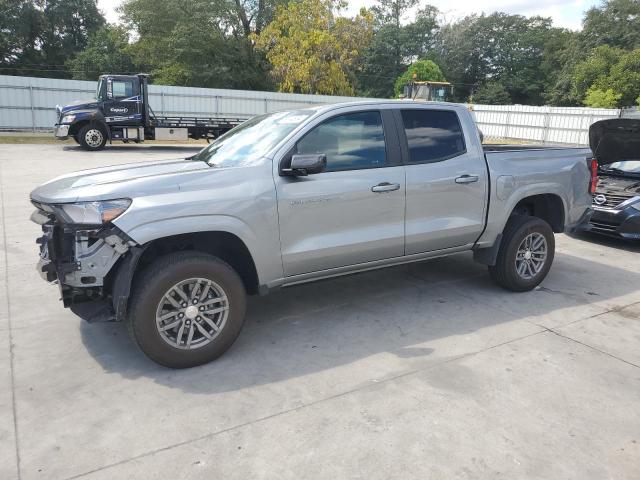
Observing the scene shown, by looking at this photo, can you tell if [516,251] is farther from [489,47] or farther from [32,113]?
[489,47]

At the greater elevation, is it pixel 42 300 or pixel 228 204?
pixel 228 204

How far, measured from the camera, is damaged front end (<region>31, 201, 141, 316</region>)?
3361mm

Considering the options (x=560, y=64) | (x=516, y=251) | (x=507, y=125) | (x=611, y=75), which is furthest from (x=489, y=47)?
(x=516, y=251)

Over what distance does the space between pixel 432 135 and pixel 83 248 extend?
3.12 m

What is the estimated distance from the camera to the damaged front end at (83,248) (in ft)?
11.0

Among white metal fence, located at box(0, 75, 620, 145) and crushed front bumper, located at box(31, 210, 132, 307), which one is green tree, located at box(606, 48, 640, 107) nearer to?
white metal fence, located at box(0, 75, 620, 145)

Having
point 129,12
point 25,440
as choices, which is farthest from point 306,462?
point 129,12

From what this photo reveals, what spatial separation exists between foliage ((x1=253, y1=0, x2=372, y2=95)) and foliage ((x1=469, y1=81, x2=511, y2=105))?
3354 cm

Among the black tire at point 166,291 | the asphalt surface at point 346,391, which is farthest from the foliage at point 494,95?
the black tire at point 166,291

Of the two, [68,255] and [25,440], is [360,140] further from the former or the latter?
[25,440]

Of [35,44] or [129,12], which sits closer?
[129,12]

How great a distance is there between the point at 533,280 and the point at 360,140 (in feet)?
8.34

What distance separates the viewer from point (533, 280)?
5.44m

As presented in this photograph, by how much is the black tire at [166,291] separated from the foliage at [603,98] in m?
45.8
